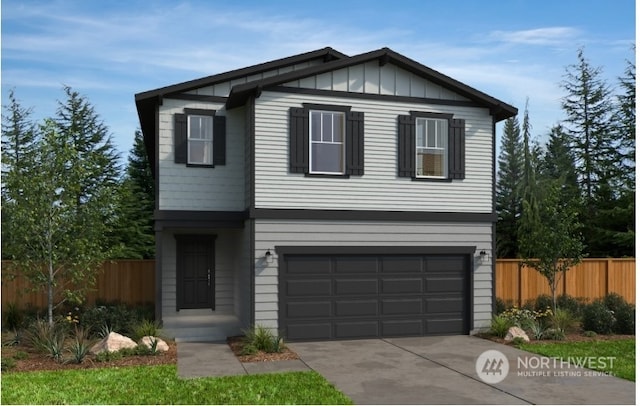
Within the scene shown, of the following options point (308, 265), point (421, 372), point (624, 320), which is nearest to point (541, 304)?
point (624, 320)

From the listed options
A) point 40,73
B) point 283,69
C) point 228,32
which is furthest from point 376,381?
point 40,73

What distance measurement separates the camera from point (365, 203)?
1358 cm

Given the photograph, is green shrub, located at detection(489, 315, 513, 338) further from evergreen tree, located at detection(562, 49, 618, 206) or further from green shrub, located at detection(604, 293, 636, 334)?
evergreen tree, located at detection(562, 49, 618, 206)

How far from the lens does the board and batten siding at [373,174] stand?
13070 mm

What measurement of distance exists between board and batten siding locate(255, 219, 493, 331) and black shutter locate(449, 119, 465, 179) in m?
1.29

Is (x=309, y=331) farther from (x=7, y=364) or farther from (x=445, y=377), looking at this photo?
(x=7, y=364)

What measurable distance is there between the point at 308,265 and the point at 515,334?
16.1 feet

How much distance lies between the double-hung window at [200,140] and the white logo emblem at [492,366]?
7.80 m

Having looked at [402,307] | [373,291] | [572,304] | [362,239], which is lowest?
[572,304]

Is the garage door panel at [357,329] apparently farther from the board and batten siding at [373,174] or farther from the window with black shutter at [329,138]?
the window with black shutter at [329,138]

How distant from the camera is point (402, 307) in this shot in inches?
545

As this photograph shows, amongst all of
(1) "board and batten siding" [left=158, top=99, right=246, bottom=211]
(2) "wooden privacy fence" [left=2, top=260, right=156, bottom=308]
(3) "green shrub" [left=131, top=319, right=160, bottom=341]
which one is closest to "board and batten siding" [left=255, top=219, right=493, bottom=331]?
(1) "board and batten siding" [left=158, top=99, right=246, bottom=211]

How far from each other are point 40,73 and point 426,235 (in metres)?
21.7

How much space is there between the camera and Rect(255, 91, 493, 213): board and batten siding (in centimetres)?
1307
